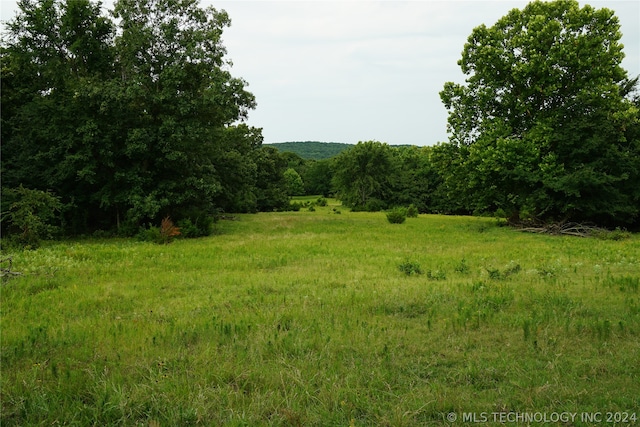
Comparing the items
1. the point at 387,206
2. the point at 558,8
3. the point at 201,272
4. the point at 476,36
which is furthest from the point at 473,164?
the point at 387,206

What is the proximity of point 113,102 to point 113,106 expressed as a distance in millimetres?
349

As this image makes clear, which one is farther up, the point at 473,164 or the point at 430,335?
the point at 473,164

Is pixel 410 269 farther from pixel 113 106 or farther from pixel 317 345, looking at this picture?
pixel 113 106

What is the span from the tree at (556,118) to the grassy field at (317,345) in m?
13.3

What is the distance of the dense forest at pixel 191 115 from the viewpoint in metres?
20.0

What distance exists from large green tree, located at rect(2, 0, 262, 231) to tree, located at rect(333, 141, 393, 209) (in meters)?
→ 42.4

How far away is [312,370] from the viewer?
16.5 feet

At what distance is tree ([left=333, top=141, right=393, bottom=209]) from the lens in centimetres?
6397

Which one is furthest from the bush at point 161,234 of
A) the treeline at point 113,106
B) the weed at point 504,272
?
the weed at point 504,272

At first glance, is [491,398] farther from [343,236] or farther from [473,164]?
[473,164]

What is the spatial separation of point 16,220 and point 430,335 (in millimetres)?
16116

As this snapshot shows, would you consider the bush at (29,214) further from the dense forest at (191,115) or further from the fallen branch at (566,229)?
the fallen branch at (566,229)

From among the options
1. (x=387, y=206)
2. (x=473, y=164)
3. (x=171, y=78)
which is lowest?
(x=387, y=206)

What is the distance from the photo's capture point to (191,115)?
21.7 m
